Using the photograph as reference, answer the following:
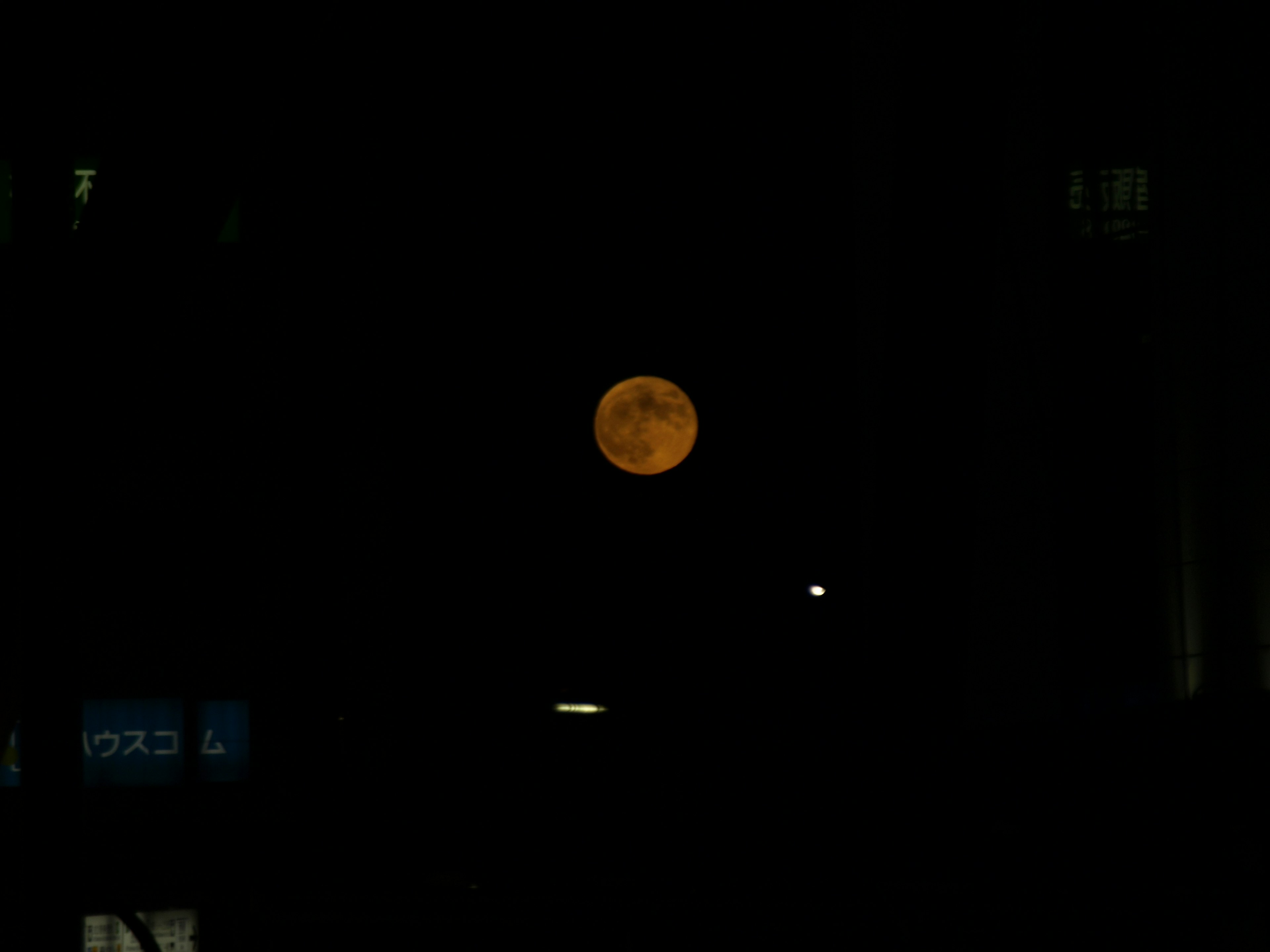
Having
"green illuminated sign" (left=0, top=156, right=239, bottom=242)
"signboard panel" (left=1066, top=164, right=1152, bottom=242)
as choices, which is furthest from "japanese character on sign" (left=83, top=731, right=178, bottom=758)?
"signboard panel" (left=1066, top=164, right=1152, bottom=242)

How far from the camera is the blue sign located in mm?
10727

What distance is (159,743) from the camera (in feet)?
35.5

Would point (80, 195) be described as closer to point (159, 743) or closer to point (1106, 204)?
point (159, 743)

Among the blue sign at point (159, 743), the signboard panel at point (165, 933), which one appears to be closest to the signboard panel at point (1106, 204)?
the blue sign at point (159, 743)

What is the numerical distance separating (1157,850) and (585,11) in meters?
10.6

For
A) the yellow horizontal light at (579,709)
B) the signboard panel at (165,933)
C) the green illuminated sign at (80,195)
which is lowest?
the signboard panel at (165,933)

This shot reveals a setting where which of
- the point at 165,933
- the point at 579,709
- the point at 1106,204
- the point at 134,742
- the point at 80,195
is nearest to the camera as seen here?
the point at 165,933

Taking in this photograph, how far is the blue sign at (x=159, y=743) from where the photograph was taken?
10.7 meters

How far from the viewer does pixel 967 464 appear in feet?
12.9

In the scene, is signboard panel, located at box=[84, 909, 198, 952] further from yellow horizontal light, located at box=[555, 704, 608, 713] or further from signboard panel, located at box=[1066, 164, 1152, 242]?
signboard panel, located at box=[1066, 164, 1152, 242]

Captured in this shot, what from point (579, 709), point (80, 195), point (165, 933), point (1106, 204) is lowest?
point (165, 933)

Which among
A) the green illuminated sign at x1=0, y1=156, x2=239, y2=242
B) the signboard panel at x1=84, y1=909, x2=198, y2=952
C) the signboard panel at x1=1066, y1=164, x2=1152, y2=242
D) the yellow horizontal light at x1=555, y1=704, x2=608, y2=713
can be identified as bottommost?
the signboard panel at x1=84, y1=909, x2=198, y2=952

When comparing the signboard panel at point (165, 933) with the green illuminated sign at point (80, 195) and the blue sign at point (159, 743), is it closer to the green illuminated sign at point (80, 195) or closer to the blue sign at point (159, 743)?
the blue sign at point (159, 743)

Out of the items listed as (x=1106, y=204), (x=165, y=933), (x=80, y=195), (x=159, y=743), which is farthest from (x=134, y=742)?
(x=1106, y=204)
